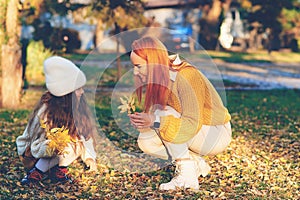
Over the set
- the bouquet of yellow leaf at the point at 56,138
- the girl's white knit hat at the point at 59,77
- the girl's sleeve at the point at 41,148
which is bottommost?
the girl's sleeve at the point at 41,148

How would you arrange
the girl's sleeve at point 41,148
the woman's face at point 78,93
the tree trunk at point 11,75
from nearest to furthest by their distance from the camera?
the girl's sleeve at point 41,148, the woman's face at point 78,93, the tree trunk at point 11,75

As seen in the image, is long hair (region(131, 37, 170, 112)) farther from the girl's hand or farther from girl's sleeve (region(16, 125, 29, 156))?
girl's sleeve (region(16, 125, 29, 156))

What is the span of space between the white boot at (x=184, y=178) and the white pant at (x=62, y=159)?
970mm

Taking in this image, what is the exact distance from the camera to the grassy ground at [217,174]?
4.69m

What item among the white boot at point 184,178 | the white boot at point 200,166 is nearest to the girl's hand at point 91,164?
the white boot at point 184,178

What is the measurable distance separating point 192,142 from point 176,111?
0.35m

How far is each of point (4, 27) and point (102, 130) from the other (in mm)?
2879

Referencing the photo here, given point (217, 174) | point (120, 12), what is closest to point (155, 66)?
point (217, 174)

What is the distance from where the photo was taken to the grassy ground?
4.69 m

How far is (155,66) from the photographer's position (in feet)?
14.5

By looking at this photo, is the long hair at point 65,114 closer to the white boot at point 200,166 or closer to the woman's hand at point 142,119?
the woman's hand at point 142,119

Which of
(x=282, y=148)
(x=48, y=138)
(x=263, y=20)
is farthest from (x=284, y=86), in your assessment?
(x=48, y=138)

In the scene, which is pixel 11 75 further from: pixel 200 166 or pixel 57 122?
pixel 200 166

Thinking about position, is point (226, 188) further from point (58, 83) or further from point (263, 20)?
point (263, 20)
